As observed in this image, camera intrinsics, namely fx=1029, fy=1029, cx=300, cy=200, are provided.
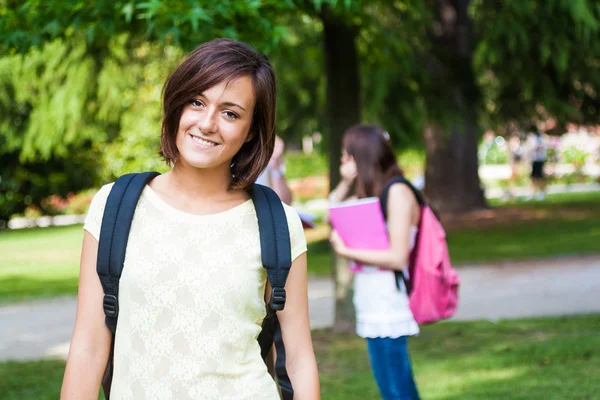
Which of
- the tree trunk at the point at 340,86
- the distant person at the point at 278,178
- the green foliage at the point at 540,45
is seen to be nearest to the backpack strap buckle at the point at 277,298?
the distant person at the point at 278,178

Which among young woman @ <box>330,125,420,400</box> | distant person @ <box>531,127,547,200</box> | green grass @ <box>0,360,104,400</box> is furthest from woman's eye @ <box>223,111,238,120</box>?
→ distant person @ <box>531,127,547,200</box>

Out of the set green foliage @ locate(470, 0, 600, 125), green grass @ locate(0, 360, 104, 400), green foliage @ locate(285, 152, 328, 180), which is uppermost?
green foliage @ locate(470, 0, 600, 125)

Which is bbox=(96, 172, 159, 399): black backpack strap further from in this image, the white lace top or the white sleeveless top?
the white sleeveless top

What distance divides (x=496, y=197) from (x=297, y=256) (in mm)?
27738

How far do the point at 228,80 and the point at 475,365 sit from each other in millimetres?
5627

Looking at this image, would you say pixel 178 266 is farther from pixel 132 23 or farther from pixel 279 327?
pixel 132 23

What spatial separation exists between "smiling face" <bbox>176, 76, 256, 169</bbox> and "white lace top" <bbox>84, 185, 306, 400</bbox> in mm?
138

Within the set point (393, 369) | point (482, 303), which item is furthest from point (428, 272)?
point (482, 303)

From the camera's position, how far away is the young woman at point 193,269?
2270 millimetres

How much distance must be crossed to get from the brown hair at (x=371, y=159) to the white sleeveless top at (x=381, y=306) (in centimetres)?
30

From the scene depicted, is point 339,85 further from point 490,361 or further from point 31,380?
point 31,380

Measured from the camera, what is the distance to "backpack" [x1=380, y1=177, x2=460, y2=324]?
4.95m

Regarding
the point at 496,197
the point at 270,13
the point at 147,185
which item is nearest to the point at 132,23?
the point at 270,13

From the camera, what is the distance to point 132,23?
704cm
